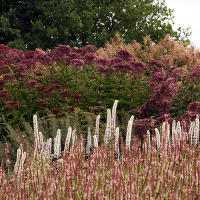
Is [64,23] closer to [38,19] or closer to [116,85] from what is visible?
[38,19]

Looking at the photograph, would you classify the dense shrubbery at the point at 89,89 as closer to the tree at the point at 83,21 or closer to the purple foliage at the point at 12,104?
the purple foliage at the point at 12,104

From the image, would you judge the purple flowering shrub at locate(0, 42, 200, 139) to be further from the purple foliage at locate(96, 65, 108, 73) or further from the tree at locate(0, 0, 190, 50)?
the tree at locate(0, 0, 190, 50)

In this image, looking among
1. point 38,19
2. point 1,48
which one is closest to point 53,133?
point 1,48

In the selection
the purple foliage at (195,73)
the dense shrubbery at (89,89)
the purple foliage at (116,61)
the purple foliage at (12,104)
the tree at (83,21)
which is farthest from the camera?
the tree at (83,21)

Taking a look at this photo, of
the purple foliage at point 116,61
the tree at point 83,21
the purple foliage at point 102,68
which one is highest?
the tree at point 83,21

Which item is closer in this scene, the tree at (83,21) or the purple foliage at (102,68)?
the purple foliage at (102,68)

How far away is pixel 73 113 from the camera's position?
938cm

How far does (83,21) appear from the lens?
25250mm

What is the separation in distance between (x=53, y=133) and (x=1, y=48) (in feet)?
13.3

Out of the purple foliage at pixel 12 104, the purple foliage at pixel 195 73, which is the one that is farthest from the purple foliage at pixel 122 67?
the purple foliage at pixel 12 104

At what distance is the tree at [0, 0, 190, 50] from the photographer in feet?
78.5

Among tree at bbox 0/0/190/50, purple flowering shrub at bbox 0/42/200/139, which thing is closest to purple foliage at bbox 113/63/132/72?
purple flowering shrub at bbox 0/42/200/139

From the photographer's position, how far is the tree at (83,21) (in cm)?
2394

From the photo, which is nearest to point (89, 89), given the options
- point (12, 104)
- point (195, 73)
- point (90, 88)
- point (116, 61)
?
point (90, 88)
